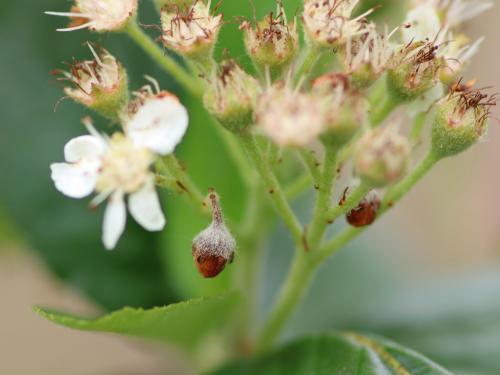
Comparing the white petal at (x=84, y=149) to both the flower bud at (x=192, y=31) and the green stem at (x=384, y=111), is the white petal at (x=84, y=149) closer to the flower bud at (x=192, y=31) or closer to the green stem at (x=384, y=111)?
the flower bud at (x=192, y=31)

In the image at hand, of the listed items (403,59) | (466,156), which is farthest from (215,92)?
(466,156)

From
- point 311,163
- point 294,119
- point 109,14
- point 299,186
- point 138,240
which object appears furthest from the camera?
point 138,240

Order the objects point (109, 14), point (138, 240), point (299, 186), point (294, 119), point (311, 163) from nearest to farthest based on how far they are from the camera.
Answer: point (294, 119) < point (311, 163) < point (109, 14) < point (299, 186) < point (138, 240)

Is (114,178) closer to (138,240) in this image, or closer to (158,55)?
(158,55)

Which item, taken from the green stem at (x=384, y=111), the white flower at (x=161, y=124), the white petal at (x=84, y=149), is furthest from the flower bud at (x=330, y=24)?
the white petal at (x=84, y=149)

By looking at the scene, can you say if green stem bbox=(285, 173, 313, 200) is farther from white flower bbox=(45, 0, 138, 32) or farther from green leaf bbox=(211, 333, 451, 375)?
white flower bbox=(45, 0, 138, 32)

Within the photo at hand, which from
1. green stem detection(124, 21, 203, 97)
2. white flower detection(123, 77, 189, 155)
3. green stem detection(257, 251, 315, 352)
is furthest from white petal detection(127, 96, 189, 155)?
green stem detection(257, 251, 315, 352)

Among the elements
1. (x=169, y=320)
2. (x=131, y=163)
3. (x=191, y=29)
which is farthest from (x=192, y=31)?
(x=169, y=320)

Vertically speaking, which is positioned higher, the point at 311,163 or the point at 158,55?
the point at 158,55
